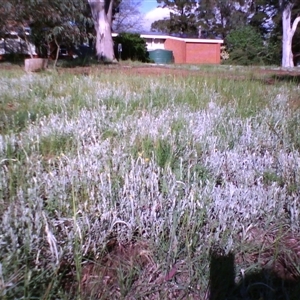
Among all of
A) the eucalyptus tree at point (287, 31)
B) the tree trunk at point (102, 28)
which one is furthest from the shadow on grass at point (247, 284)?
the eucalyptus tree at point (287, 31)

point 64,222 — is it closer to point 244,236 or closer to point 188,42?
point 244,236

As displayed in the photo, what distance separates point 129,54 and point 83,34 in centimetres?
1586

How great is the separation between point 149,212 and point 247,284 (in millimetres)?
585

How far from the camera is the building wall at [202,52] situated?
37406 mm

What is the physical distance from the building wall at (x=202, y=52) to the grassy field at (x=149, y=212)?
35576 mm

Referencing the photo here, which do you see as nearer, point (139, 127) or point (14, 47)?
point (139, 127)

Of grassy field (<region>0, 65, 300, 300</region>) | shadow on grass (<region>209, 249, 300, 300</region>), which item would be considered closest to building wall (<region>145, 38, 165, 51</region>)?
grassy field (<region>0, 65, 300, 300</region>)

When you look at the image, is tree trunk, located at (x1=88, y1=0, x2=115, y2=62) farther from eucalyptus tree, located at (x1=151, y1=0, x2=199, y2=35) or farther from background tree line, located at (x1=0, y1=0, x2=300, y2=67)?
eucalyptus tree, located at (x1=151, y1=0, x2=199, y2=35)

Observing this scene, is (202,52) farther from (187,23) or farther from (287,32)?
(187,23)

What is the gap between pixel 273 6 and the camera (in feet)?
106

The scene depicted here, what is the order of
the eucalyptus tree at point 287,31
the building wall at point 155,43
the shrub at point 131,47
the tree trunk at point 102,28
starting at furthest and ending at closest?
the building wall at point 155,43 < the shrub at point 131,47 < the eucalyptus tree at point 287,31 < the tree trunk at point 102,28

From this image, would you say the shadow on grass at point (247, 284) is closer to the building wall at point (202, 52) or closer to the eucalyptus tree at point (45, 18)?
the eucalyptus tree at point (45, 18)

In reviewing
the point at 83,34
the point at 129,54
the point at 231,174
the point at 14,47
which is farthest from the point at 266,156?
the point at 129,54

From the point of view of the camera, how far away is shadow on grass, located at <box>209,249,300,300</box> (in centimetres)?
149
